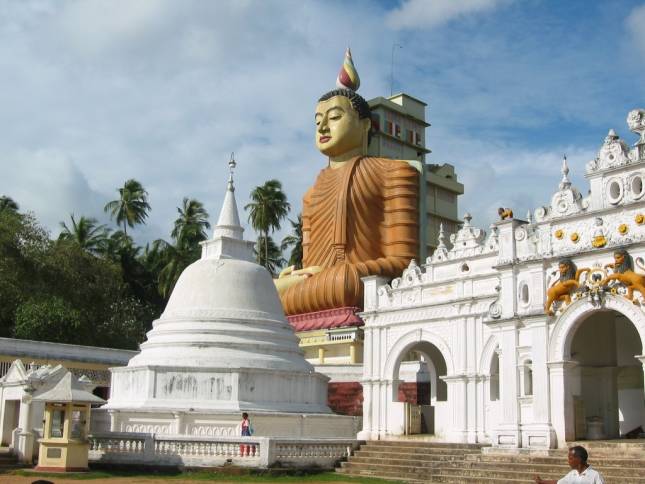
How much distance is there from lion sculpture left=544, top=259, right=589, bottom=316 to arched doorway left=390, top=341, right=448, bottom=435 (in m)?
9.52

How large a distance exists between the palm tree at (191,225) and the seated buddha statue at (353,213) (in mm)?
14749

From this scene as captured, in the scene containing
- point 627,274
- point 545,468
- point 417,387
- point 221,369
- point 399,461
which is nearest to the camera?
point 545,468

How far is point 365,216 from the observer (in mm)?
47781

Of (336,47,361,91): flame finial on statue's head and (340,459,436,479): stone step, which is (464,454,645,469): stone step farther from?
(336,47,361,91): flame finial on statue's head

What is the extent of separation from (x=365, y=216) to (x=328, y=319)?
8984mm

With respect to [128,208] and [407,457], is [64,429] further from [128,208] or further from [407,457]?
[128,208]

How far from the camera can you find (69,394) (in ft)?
79.3

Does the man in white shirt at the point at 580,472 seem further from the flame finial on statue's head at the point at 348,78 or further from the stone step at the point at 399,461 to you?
the flame finial on statue's head at the point at 348,78


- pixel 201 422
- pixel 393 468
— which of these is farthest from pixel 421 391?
pixel 201 422

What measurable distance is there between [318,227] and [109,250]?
1918 cm

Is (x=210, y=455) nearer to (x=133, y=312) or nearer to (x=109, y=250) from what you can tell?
(x=133, y=312)

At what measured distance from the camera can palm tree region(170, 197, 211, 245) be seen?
62844 millimetres

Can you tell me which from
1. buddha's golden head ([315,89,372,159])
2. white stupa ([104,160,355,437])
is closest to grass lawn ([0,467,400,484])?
white stupa ([104,160,355,437])

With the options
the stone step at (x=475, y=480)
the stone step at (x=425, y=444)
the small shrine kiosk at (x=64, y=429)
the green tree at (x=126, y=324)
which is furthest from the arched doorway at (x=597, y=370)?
the green tree at (x=126, y=324)
